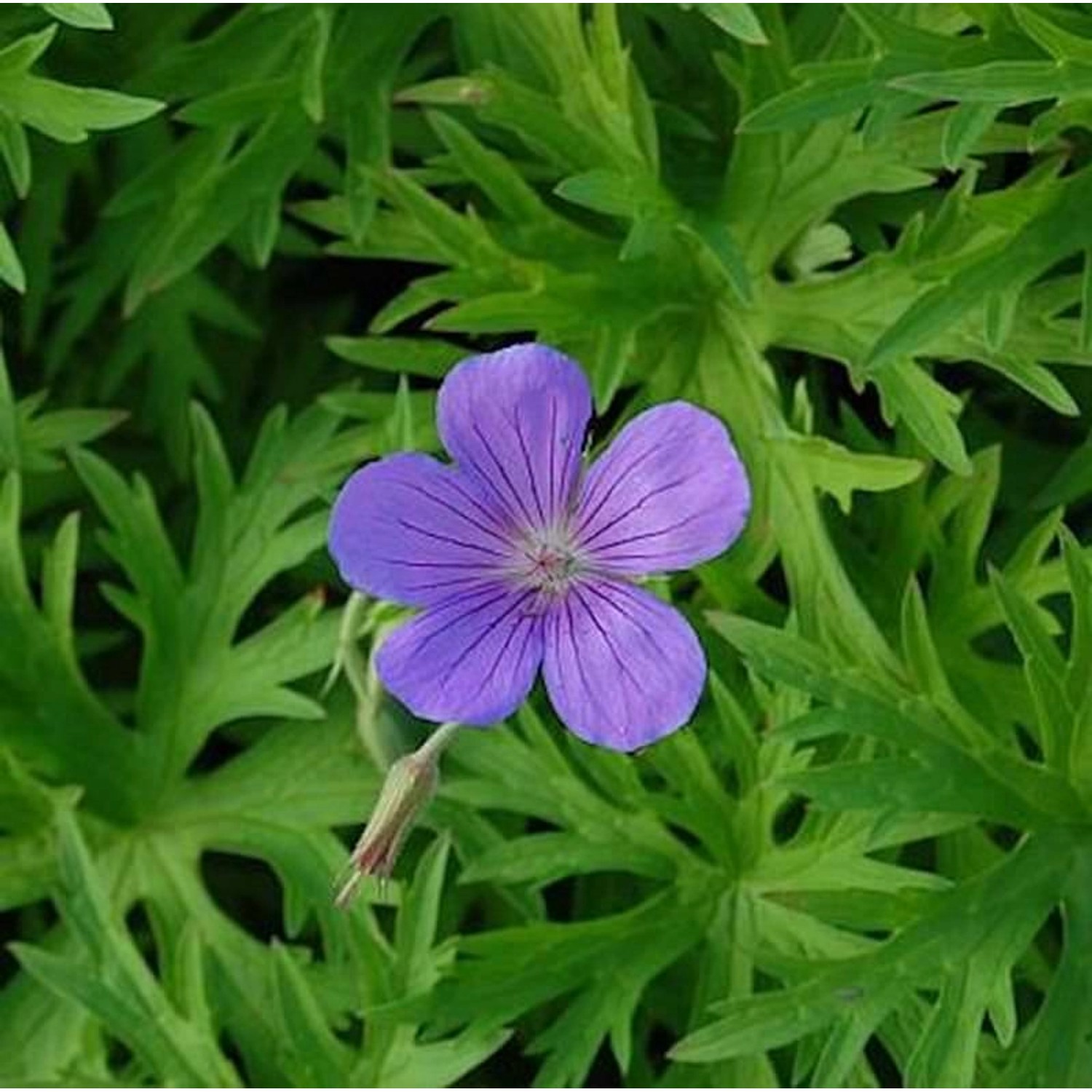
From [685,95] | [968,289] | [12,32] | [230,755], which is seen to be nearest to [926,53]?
[968,289]

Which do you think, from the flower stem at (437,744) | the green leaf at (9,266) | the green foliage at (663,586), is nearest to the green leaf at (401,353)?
the green foliage at (663,586)

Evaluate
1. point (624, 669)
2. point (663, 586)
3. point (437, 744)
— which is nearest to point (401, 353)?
point (663, 586)

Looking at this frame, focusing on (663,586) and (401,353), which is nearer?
(663,586)

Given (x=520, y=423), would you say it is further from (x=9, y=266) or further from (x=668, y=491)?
(x=9, y=266)

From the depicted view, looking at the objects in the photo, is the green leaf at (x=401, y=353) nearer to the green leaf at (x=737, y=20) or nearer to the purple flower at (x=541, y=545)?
the green leaf at (x=737, y=20)

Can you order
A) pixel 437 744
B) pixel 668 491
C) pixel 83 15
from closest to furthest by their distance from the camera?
pixel 668 491
pixel 437 744
pixel 83 15
